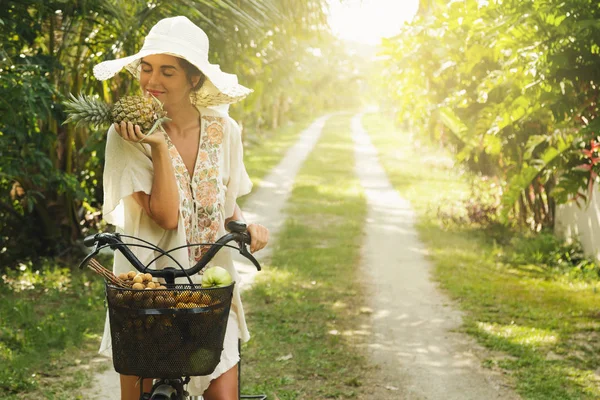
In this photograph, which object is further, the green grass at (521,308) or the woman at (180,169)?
the green grass at (521,308)

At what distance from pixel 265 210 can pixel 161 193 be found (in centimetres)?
1198

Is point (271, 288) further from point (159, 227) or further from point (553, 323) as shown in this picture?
point (159, 227)

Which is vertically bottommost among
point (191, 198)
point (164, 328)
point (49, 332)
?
point (49, 332)

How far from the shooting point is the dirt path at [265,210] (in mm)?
5773

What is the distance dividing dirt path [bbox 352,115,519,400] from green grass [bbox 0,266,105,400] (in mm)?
2302

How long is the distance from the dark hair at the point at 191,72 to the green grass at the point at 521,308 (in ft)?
11.5

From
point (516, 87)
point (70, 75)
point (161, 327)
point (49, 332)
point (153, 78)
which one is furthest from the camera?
point (70, 75)

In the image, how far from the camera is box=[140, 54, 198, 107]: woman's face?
3094 millimetres

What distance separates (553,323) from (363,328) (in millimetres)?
1686

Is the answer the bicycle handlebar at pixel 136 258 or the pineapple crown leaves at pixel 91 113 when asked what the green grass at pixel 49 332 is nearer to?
the bicycle handlebar at pixel 136 258

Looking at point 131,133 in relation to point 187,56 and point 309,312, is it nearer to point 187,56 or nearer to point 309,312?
point 187,56

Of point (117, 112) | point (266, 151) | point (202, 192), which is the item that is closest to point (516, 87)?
point (202, 192)

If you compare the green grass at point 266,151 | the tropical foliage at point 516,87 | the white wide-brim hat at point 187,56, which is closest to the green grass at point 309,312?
the tropical foliage at point 516,87

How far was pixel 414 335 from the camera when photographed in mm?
7176
